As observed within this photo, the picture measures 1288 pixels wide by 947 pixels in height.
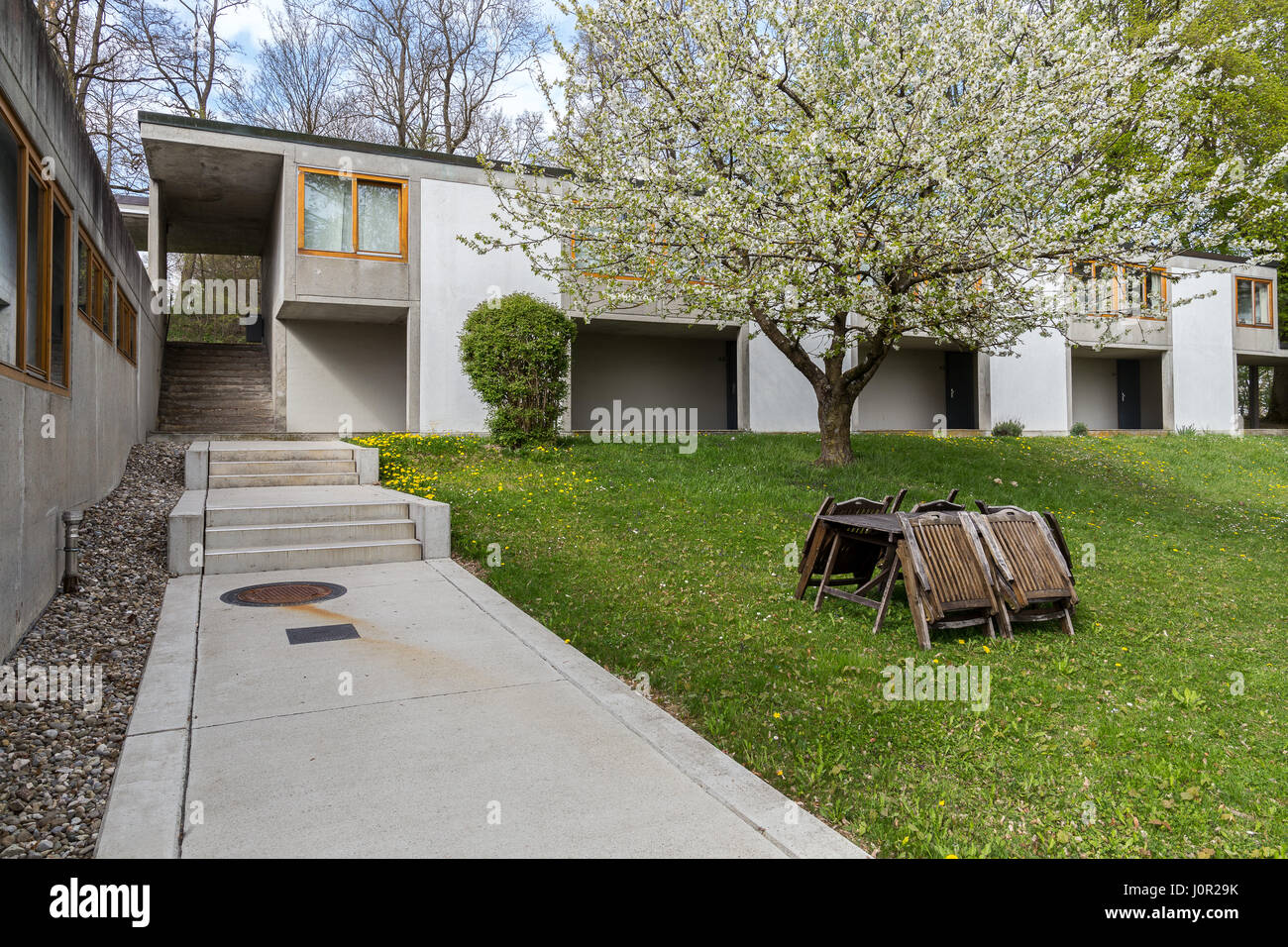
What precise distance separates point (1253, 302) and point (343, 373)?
27.3 m

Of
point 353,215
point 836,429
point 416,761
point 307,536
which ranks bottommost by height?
point 416,761

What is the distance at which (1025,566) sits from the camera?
5.48m

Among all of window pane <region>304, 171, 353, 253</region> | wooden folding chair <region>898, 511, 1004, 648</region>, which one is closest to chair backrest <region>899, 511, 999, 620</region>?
wooden folding chair <region>898, 511, 1004, 648</region>

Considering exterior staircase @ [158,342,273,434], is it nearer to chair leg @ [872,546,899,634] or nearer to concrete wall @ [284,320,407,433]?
concrete wall @ [284,320,407,433]

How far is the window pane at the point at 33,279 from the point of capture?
5039 mm

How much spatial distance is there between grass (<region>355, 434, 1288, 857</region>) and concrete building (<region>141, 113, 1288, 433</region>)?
15.1ft

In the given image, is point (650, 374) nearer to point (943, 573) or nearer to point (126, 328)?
point (126, 328)

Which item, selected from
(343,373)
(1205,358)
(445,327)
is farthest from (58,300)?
(1205,358)

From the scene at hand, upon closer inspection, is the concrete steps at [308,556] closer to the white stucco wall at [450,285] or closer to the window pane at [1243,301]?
the white stucco wall at [450,285]

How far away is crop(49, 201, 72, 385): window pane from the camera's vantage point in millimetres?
5625

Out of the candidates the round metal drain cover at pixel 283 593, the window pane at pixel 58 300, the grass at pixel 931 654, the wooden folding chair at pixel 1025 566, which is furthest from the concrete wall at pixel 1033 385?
the window pane at pixel 58 300

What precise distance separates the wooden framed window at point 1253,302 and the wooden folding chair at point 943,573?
84.1 feet
